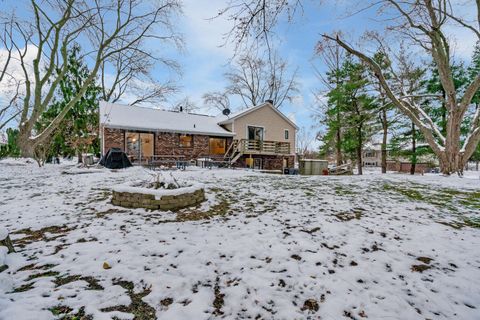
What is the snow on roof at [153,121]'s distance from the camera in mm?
13691

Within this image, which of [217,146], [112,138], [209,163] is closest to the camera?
[112,138]

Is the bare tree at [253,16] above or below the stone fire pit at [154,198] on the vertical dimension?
above

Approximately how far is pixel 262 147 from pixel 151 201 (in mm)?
13946

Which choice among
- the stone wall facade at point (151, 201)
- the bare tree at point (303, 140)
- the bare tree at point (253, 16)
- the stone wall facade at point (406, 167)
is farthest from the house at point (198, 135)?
the bare tree at point (303, 140)

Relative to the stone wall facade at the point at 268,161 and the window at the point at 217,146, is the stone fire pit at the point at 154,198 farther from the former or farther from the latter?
the window at the point at 217,146

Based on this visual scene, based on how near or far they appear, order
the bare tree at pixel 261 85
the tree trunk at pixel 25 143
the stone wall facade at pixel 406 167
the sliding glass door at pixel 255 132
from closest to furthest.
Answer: the tree trunk at pixel 25 143 < the sliding glass door at pixel 255 132 < the bare tree at pixel 261 85 < the stone wall facade at pixel 406 167

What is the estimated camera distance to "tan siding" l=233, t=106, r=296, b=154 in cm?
1850

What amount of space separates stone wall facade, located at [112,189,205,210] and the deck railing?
12427 mm

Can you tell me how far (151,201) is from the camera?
163 inches

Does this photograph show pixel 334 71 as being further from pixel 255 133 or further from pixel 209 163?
pixel 209 163

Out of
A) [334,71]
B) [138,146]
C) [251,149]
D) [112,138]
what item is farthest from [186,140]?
[334,71]

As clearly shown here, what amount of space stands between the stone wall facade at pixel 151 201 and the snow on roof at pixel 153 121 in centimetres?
1024

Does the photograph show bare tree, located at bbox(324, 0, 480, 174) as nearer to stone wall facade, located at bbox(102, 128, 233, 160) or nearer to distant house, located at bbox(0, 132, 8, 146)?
stone wall facade, located at bbox(102, 128, 233, 160)

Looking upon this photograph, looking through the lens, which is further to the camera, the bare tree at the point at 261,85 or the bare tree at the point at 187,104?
the bare tree at the point at 187,104
